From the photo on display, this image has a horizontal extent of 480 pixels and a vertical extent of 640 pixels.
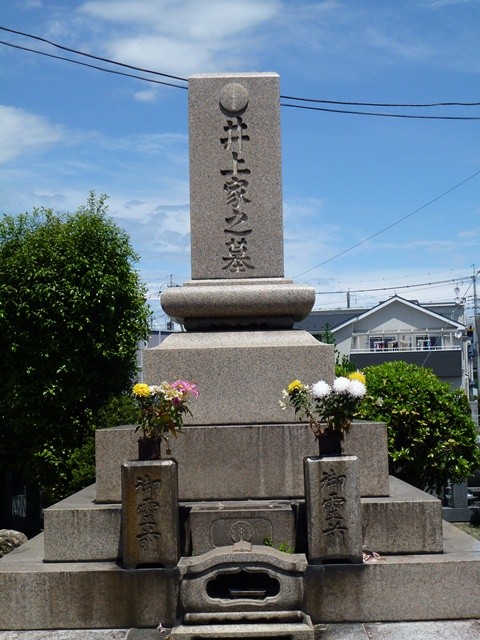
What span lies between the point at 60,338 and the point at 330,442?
10831 millimetres

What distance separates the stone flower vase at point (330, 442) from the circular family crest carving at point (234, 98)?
3099mm

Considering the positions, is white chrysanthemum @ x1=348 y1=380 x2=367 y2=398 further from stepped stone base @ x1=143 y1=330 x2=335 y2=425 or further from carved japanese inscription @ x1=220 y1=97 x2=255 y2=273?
carved japanese inscription @ x1=220 y1=97 x2=255 y2=273

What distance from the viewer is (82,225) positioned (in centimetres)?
1673

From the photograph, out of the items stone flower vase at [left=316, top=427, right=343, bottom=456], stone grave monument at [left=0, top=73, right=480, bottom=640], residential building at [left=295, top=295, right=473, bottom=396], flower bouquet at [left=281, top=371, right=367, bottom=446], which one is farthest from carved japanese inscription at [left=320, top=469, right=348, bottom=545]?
residential building at [left=295, top=295, right=473, bottom=396]

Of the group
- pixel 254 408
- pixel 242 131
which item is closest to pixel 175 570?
pixel 254 408

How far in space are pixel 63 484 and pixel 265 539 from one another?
33.7 feet

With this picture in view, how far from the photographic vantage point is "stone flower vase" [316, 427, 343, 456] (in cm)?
581

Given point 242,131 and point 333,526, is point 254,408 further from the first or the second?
point 242,131

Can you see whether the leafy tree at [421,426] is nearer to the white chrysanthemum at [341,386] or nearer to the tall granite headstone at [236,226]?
the tall granite headstone at [236,226]

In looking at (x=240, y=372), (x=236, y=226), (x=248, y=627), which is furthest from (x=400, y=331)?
(x=248, y=627)

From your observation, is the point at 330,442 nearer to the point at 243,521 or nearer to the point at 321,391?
the point at 321,391

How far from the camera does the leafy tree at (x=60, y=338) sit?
15.9 meters

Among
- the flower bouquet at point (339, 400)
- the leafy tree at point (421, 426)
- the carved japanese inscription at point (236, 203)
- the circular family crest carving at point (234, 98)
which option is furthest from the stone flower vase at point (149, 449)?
the leafy tree at point (421, 426)

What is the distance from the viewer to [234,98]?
7.52m
